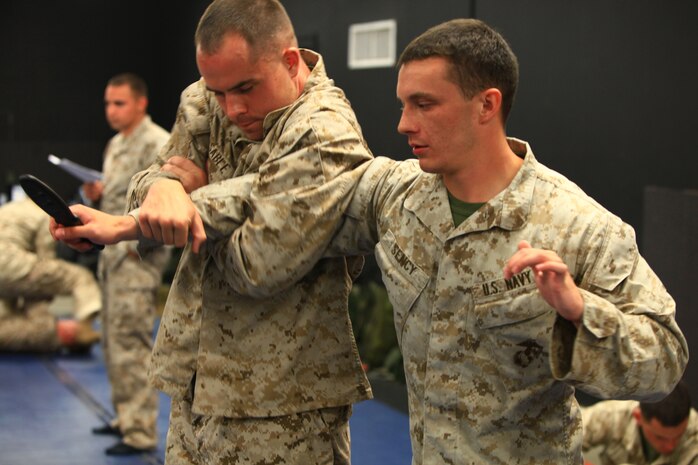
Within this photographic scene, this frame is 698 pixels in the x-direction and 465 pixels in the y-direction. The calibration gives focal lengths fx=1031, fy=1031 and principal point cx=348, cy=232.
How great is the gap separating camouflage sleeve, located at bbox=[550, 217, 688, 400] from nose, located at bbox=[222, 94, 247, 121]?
2.69 ft

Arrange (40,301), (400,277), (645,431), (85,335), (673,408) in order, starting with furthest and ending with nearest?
(85,335) < (40,301) < (645,431) < (673,408) < (400,277)

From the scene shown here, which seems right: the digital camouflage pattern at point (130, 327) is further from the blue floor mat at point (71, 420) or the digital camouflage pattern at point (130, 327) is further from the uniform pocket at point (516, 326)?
the uniform pocket at point (516, 326)

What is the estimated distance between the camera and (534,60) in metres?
5.70

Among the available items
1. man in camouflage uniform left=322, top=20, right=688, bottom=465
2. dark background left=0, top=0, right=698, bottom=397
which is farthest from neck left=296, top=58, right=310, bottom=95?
dark background left=0, top=0, right=698, bottom=397

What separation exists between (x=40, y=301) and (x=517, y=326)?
6500mm

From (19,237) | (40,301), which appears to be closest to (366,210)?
(19,237)

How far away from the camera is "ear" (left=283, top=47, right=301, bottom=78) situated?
2242 millimetres

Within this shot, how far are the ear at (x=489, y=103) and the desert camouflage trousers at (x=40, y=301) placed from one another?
19.2 feet

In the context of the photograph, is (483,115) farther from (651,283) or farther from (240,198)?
(240,198)

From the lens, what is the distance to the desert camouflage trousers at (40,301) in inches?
293

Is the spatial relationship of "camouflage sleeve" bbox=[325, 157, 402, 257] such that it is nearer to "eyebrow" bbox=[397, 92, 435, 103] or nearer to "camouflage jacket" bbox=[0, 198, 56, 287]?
"eyebrow" bbox=[397, 92, 435, 103]

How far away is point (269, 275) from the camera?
7.02 feet

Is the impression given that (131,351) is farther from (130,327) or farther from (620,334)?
(620,334)

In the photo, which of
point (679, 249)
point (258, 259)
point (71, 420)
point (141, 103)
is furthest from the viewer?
point (71, 420)
